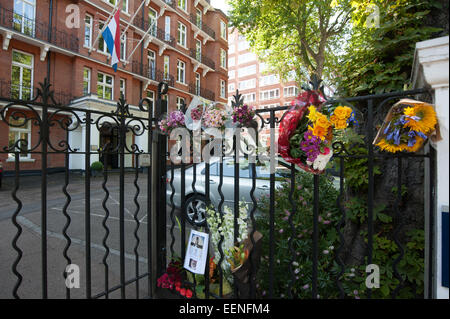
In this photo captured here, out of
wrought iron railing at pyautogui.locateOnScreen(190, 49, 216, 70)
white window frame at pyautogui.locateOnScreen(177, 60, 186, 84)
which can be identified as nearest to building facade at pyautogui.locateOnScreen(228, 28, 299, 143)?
wrought iron railing at pyautogui.locateOnScreen(190, 49, 216, 70)

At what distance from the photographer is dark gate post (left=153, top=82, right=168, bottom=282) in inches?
85.3

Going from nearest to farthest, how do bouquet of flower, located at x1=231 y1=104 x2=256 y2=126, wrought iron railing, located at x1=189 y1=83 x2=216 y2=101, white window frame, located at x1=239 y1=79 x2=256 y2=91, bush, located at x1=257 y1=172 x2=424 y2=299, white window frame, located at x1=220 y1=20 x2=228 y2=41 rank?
bouquet of flower, located at x1=231 y1=104 x2=256 y2=126, bush, located at x1=257 y1=172 x2=424 y2=299, wrought iron railing, located at x1=189 y1=83 x2=216 y2=101, white window frame, located at x1=220 y1=20 x2=228 y2=41, white window frame, located at x1=239 y1=79 x2=256 y2=91

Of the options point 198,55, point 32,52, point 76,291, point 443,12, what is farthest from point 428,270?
point 198,55

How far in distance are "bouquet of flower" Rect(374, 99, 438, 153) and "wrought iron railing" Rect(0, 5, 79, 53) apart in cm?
1516

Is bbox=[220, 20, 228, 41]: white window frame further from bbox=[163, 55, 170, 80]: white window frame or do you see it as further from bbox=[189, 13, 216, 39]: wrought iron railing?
bbox=[163, 55, 170, 80]: white window frame

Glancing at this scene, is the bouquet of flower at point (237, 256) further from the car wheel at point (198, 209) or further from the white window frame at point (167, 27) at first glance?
the white window frame at point (167, 27)

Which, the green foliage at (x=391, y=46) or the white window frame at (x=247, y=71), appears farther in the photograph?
the white window frame at (x=247, y=71)

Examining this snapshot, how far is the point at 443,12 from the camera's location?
6.22 ft

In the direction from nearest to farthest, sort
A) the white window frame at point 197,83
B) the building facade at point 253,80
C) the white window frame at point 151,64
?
the white window frame at point 151,64
the white window frame at point 197,83
the building facade at point 253,80

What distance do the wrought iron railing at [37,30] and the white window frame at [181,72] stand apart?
795 cm

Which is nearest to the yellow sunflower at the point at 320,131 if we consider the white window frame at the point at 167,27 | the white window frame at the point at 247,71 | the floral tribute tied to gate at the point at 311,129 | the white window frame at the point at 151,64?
the floral tribute tied to gate at the point at 311,129

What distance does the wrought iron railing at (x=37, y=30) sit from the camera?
35.4 ft
